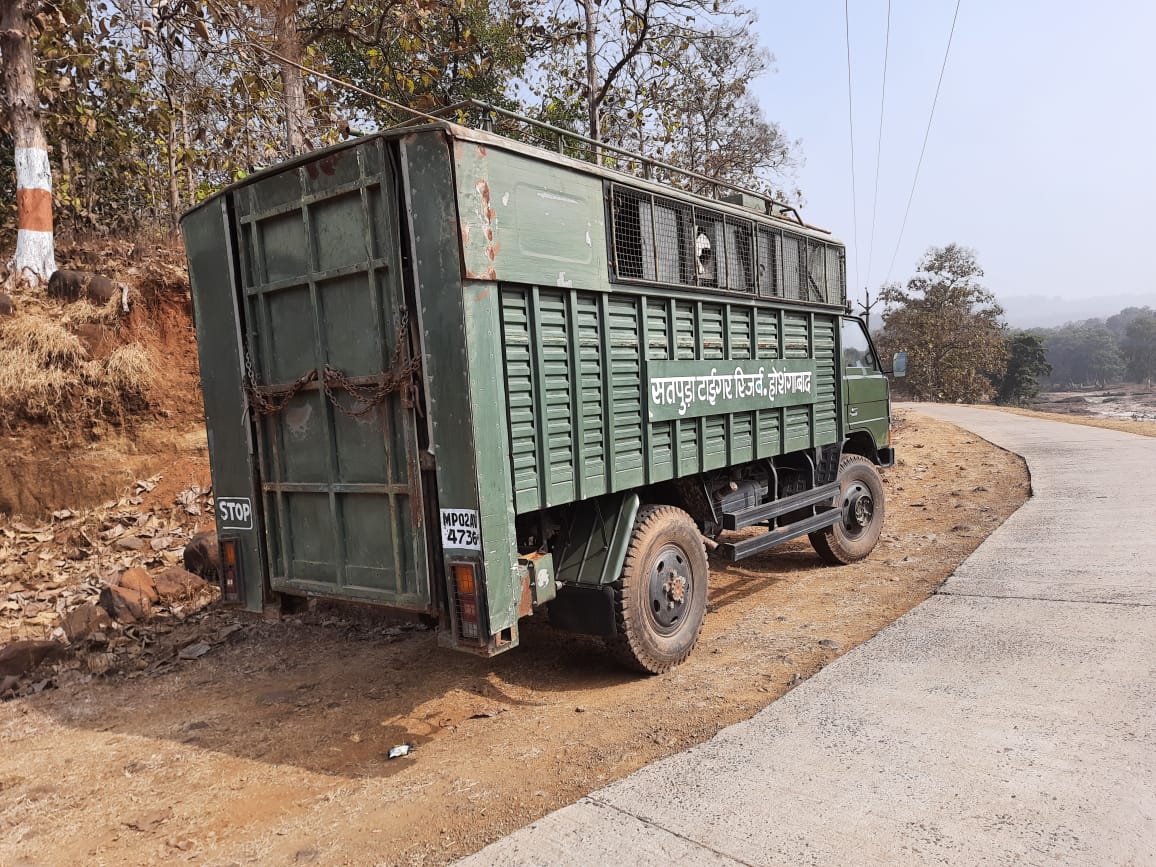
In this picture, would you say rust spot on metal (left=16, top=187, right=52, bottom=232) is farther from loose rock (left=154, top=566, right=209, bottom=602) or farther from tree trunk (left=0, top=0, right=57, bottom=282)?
loose rock (left=154, top=566, right=209, bottom=602)

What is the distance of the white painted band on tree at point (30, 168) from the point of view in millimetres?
9031

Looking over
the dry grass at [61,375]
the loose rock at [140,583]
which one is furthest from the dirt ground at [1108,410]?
the dry grass at [61,375]

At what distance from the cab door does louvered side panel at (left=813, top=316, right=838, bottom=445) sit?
0.66ft

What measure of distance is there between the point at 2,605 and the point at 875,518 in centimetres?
798

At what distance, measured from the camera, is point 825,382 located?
660cm

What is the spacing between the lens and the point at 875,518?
7.35 metres

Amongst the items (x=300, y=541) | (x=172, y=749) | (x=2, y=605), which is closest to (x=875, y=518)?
(x=300, y=541)

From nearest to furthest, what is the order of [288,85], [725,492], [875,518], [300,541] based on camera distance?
[300,541] < [725,492] < [875,518] < [288,85]

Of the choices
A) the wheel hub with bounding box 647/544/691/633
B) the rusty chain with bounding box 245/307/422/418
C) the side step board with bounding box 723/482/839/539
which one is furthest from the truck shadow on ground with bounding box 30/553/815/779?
the rusty chain with bounding box 245/307/422/418

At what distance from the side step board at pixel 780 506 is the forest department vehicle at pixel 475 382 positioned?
0.14 feet

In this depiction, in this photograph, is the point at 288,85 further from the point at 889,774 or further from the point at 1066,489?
the point at 1066,489

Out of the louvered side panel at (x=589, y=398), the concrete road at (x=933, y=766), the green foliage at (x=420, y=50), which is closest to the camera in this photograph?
the concrete road at (x=933, y=766)

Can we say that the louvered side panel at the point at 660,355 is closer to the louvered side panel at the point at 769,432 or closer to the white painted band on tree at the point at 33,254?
the louvered side panel at the point at 769,432

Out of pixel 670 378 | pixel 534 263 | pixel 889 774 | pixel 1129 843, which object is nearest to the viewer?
pixel 1129 843
